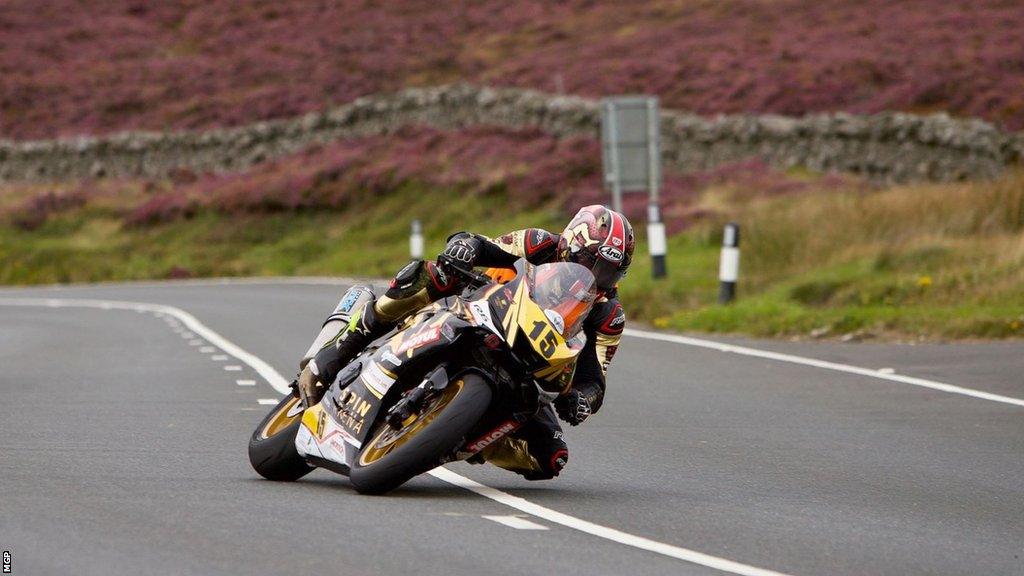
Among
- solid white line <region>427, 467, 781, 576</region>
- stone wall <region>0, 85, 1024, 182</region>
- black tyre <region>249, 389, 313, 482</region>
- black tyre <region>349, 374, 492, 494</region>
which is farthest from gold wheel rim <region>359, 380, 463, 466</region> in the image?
stone wall <region>0, 85, 1024, 182</region>

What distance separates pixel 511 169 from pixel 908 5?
13964 mm

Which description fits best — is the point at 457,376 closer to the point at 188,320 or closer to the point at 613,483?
the point at 613,483

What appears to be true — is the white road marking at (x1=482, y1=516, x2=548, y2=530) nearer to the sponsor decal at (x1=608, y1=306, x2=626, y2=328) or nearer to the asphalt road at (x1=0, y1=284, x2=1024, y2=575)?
the asphalt road at (x1=0, y1=284, x2=1024, y2=575)

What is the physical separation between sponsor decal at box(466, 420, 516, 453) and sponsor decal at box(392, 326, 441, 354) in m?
0.56

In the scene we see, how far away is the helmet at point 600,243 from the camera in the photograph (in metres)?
7.70

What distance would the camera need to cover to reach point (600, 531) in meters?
6.93

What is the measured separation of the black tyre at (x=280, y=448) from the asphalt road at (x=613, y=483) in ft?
0.43

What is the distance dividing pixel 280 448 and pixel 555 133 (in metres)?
35.5

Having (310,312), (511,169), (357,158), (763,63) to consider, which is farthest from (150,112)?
(310,312)

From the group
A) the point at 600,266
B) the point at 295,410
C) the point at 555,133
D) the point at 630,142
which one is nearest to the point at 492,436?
the point at 600,266

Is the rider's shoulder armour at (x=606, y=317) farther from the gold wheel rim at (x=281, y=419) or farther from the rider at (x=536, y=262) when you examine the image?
the gold wheel rim at (x=281, y=419)

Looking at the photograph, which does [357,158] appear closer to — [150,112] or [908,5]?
[150,112]

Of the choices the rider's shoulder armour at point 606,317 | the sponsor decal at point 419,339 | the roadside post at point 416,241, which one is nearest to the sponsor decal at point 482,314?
the sponsor decal at point 419,339

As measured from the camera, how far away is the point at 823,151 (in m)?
36.2
